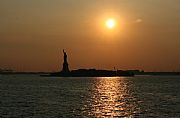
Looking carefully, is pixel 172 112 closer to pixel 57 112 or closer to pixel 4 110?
pixel 57 112

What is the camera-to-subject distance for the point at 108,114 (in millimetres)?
47125

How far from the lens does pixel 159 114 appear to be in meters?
46.9

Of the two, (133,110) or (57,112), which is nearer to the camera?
(57,112)

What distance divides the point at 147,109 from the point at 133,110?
1.96 metres

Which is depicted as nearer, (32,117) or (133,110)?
(32,117)

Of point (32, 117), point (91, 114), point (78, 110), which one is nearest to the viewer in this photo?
point (32, 117)

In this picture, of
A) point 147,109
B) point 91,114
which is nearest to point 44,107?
point 91,114

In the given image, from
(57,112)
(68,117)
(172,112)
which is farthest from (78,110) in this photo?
(172,112)

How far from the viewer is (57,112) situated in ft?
158

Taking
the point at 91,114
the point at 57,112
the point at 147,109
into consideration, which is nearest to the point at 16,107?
the point at 57,112

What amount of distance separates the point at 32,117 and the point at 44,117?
1.16 m

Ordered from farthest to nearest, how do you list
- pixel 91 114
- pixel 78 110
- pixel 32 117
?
pixel 78 110, pixel 91 114, pixel 32 117

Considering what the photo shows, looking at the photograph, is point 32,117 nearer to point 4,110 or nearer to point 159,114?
point 4,110

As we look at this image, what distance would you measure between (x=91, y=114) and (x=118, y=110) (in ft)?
18.3
